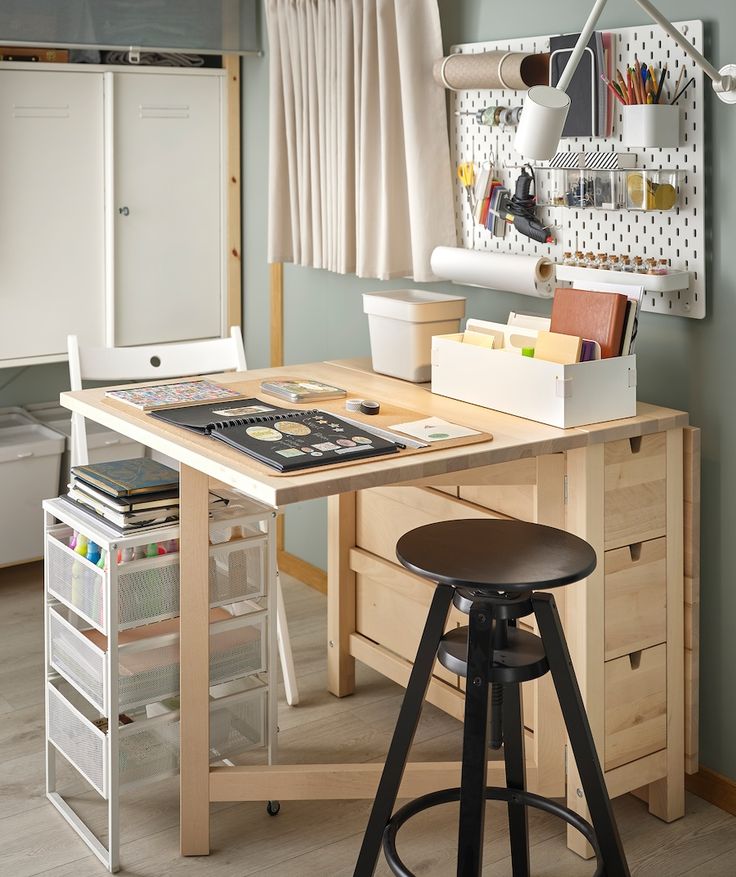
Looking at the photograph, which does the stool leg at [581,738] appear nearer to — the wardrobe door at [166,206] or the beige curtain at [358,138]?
the beige curtain at [358,138]

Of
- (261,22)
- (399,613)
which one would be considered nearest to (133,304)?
(261,22)

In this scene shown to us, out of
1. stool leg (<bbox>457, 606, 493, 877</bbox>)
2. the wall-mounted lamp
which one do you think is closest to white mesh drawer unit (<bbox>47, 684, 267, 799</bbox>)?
stool leg (<bbox>457, 606, 493, 877</bbox>)

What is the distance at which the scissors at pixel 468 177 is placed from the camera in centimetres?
281

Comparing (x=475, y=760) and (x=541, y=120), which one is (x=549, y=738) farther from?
(x=541, y=120)

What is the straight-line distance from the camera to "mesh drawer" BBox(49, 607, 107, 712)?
222cm

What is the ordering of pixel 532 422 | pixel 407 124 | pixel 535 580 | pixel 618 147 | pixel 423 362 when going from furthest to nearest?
pixel 407 124, pixel 423 362, pixel 618 147, pixel 532 422, pixel 535 580

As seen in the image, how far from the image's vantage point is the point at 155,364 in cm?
294

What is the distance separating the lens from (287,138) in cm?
338

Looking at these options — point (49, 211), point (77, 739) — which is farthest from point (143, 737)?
point (49, 211)

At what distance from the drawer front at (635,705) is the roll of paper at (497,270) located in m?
0.83

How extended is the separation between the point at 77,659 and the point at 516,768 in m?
0.92

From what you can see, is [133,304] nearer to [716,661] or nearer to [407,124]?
[407,124]

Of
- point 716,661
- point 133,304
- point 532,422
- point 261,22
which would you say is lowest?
point 716,661

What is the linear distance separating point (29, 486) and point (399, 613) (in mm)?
1455
